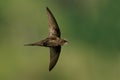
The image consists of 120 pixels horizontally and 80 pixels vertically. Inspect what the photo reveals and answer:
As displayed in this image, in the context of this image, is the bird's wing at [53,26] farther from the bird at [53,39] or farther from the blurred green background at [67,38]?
the blurred green background at [67,38]

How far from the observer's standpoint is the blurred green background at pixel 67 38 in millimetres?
18438

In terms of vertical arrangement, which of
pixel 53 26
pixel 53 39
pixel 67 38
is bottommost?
pixel 53 39

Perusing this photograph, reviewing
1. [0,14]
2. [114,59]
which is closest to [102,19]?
[114,59]

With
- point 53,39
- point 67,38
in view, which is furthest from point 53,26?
point 67,38

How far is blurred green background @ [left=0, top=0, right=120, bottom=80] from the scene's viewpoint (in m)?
18.4

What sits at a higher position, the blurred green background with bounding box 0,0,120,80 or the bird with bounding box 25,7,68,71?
the blurred green background with bounding box 0,0,120,80

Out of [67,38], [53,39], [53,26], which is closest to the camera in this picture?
[53,39]

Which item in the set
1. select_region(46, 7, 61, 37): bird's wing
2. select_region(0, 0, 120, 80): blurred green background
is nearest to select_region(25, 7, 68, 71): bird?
select_region(46, 7, 61, 37): bird's wing

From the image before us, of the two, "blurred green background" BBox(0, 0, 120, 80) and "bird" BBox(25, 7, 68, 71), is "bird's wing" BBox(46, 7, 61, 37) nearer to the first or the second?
"bird" BBox(25, 7, 68, 71)

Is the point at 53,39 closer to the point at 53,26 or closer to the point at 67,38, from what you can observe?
the point at 53,26

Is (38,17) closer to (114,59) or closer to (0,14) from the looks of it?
(0,14)

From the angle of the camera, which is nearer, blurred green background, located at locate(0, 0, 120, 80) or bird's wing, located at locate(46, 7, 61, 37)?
bird's wing, located at locate(46, 7, 61, 37)

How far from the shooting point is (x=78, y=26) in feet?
66.5

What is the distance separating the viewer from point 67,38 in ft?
61.7
